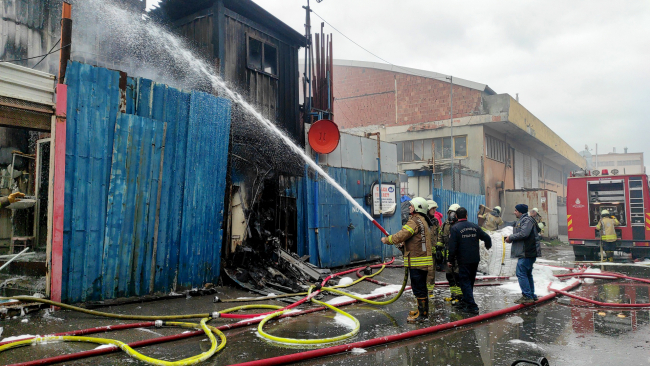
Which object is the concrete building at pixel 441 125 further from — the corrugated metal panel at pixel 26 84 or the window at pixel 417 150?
the corrugated metal panel at pixel 26 84

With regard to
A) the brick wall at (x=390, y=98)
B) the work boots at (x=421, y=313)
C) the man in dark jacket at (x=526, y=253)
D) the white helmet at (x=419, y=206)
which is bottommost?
the work boots at (x=421, y=313)

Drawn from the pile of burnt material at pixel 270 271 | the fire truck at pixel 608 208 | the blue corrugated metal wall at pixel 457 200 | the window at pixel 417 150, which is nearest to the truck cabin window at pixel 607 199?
the fire truck at pixel 608 208

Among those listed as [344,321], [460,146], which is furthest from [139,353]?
[460,146]

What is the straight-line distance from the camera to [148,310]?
6273 mm

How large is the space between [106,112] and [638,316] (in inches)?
359

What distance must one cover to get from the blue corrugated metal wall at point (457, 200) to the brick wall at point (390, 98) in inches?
254

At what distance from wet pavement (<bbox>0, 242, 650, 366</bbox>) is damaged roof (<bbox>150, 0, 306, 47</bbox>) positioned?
715 cm

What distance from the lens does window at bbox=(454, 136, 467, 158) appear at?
78.2 ft

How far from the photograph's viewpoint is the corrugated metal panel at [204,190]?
768 centimetres

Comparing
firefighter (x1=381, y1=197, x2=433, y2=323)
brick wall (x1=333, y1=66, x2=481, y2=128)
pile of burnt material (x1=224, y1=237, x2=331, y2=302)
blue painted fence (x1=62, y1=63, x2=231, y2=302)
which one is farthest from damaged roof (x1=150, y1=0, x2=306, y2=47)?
brick wall (x1=333, y1=66, x2=481, y2=128)

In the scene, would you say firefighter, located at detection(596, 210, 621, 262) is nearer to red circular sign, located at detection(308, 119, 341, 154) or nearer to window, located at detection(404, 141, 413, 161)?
red circular sign, located at detection(308, 119, 341, 154)

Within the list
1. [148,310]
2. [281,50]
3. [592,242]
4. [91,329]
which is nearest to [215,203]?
[148,310]

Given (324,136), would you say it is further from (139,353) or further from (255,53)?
(139,353)

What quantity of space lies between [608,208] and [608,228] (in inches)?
75.8
